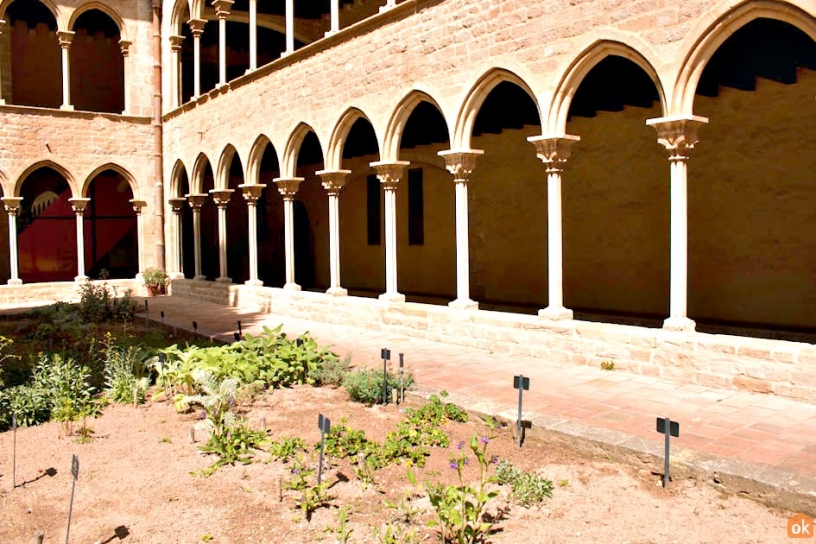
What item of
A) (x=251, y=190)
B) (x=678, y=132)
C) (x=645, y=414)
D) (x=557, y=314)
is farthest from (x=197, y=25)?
(x=645, y=414)

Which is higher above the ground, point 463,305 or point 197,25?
point 197,25

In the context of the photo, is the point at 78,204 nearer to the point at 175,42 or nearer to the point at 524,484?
the point at 175,42

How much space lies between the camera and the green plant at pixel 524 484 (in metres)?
4.12

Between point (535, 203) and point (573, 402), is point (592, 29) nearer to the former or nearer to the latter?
point (573, 402)

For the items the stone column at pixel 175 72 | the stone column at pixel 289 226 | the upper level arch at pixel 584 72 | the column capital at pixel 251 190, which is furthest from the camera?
the stone column at pixel 175 72

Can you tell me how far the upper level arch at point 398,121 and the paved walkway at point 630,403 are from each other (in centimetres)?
326

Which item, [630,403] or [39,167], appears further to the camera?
[39,167]

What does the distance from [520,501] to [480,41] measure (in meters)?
6.55

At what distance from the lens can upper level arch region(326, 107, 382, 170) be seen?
38.5 ft

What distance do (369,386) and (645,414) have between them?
2.37 metres

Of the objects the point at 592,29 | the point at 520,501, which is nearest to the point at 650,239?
the point at 592,29

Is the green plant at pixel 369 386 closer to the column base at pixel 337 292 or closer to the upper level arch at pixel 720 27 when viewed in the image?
the upper level arch at pixel 720 27

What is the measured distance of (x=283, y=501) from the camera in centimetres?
420

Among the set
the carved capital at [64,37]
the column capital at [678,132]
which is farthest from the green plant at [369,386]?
the carved capital at [64,37]
